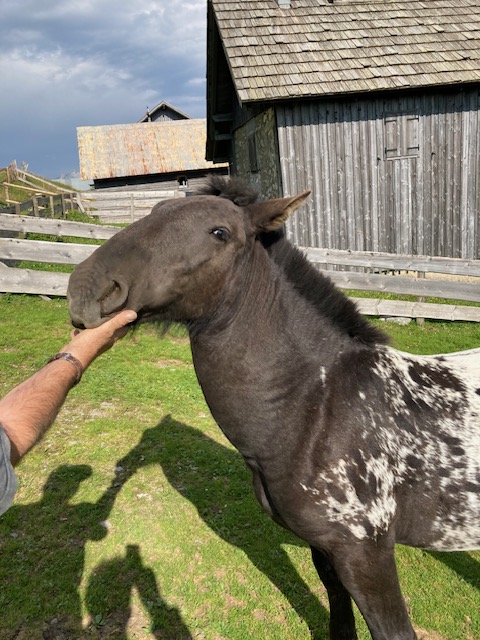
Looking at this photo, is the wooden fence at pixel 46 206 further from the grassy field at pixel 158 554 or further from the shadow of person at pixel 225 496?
the shadow of person at pixel 225 496

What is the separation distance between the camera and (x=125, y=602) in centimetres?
336

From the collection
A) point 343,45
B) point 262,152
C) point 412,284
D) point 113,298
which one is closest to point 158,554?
point 113,298

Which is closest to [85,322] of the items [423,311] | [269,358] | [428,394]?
[269,358]

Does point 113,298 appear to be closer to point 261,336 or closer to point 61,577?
point 261,336

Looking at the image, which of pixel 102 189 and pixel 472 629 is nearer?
pixel 472 629

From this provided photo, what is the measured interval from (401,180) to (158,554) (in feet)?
33.6

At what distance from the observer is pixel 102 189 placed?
3378 cm

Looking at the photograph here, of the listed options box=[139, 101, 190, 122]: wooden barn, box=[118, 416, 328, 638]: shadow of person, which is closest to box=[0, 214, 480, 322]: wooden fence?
box=[118, 416, 328, 638]: shadow of person

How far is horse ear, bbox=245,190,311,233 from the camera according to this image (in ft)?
7.72

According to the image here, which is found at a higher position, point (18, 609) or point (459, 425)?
point (459, 425)

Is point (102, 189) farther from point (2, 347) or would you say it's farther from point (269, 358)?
point (269, 358)

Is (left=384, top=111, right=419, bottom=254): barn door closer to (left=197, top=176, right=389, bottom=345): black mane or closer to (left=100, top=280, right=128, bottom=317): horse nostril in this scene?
(left=197, top=176, right=389, bottom=345): black mane

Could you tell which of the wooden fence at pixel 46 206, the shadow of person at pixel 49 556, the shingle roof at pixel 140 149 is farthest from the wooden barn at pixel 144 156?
the shadow of person at pixel 49 556

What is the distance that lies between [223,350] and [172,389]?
4082 mm
